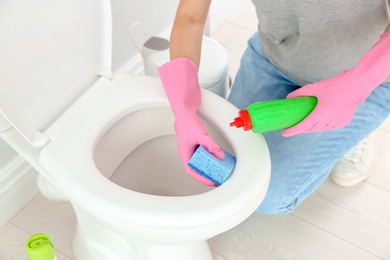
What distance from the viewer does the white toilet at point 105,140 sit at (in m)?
0.77

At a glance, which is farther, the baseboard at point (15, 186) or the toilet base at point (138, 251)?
the baseboard at point (15, 186)

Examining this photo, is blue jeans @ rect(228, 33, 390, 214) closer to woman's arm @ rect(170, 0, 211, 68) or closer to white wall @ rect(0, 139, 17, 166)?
woman's arm @ rect(170, 0, 211, 68)

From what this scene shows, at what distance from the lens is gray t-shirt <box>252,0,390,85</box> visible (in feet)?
2.88

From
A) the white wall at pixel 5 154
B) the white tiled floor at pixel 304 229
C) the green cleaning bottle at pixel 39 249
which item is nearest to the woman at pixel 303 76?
the white tiled floor at pixel 304 229

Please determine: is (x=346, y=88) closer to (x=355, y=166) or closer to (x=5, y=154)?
(x=355, y=166)

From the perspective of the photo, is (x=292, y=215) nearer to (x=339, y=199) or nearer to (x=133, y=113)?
(x=339, y=199)

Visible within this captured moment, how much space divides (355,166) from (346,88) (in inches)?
20.4

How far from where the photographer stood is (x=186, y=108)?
0.85 m

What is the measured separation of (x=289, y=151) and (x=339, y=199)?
0.27 m

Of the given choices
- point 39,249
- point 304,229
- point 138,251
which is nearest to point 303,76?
point 304,229

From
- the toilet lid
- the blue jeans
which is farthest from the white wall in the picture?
the blue jeans

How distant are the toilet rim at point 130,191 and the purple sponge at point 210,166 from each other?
2 cm

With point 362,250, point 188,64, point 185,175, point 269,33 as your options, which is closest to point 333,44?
point 269,33

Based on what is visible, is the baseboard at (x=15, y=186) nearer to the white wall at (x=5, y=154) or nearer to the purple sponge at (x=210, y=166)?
the white wall at (x=5, y=154)
